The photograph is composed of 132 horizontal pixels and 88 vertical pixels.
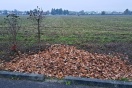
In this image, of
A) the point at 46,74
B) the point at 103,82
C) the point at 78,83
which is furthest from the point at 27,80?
the point at 103,82

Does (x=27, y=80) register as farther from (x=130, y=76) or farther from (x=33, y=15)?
(x=33, y=15)

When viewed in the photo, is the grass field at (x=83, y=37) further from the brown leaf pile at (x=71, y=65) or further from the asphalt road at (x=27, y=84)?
the asphalt road at (x=27, y=84)

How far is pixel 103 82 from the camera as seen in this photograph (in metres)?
6.41

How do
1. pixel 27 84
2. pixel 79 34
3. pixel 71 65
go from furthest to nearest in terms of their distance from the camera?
pixel 79 34, pixel 71 65, pixel 27 84

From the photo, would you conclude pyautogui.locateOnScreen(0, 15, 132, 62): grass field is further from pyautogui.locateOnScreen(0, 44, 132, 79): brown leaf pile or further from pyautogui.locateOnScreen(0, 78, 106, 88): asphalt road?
pyautogui.locateOnScreen(0, 78, 106, 88): asphalt road

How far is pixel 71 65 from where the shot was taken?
27.6 feet

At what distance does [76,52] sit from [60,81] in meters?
3.28

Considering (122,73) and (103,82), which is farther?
(122,73)

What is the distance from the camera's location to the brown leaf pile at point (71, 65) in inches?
306

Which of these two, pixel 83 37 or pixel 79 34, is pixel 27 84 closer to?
pixel 83 37

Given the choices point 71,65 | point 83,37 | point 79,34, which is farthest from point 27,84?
point 79,34

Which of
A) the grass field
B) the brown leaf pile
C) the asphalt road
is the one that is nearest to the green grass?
the grass field

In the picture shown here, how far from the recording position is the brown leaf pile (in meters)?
7.78

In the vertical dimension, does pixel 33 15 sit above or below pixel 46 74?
above
